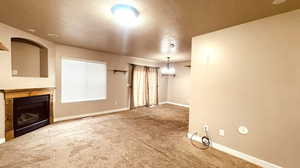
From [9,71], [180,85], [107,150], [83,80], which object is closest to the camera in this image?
[107,150]

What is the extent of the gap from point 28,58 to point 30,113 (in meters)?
1.53

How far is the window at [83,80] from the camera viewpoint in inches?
172

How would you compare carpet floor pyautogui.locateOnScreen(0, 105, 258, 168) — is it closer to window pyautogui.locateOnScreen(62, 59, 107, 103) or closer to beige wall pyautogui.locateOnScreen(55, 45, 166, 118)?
beige wall pyautogui.locateOnScreen(55, 45, 166, 118)

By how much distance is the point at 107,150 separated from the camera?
97.7 inches

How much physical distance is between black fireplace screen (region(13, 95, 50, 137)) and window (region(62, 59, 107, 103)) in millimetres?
619

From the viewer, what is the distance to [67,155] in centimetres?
229

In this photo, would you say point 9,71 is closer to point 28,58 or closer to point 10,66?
point 10,66

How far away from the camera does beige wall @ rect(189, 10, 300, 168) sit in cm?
186

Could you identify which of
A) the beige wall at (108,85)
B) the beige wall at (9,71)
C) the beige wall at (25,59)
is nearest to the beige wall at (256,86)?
the beige wall at (108,85)

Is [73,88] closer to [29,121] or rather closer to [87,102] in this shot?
[87,102]

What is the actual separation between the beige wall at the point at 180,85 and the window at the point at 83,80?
166 inches

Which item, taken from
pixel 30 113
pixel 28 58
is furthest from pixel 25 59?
pixel 30 113

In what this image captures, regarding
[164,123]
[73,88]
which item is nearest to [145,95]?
[164,123]

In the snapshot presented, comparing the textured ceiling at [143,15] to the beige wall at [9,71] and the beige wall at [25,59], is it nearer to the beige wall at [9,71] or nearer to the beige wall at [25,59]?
the beige wall at [9,71]
